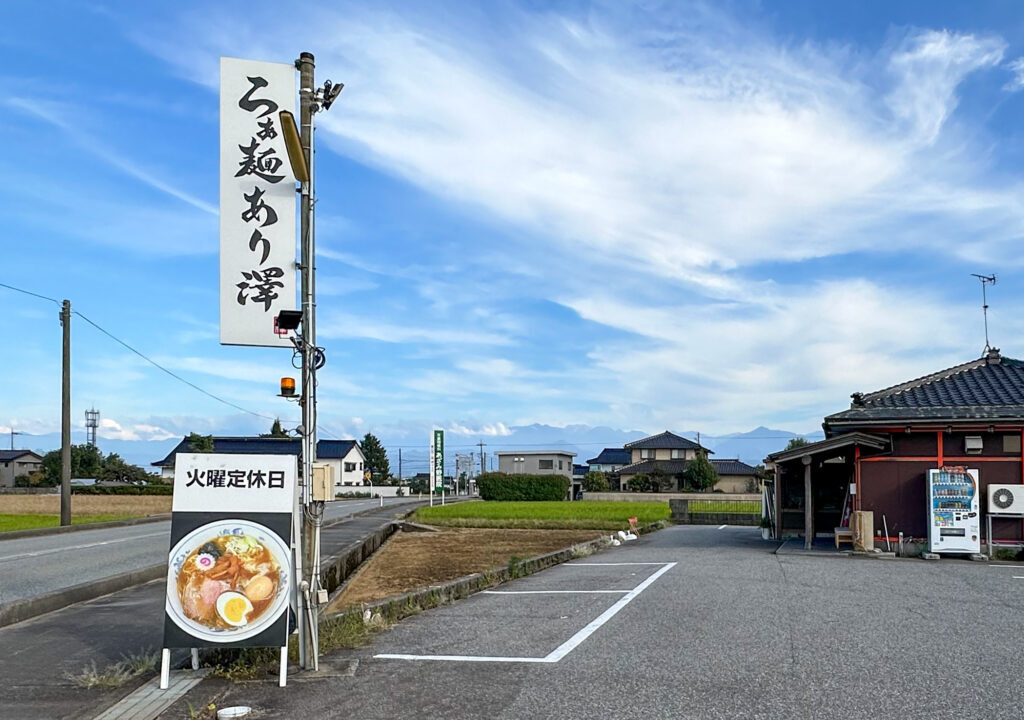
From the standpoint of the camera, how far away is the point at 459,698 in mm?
5508

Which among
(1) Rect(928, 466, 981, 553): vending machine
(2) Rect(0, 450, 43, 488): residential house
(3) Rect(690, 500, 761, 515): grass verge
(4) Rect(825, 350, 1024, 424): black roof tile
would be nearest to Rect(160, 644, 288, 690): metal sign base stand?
(1) Rect(928, 466, 981, 553): vending machine

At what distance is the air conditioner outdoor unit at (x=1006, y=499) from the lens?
1519 centimetres

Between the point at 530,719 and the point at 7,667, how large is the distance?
169 inches

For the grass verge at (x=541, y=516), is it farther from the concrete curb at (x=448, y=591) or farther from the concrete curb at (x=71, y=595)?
the concrete curb at (x=71, y=595)

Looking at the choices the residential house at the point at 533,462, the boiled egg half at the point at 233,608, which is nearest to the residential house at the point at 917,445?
the boiled egg half at the point at 233,608

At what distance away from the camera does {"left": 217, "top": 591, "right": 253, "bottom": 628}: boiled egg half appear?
5.86 metres

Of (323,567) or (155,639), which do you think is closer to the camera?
(155,639)

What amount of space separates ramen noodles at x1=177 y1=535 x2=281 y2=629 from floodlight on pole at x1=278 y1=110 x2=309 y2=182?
9.01 ft

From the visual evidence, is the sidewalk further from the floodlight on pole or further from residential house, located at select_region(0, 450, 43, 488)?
residential house, located at select_region(0, 450, 43, 488)

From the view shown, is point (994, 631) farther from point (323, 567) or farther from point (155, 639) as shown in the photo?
point (323, 567)

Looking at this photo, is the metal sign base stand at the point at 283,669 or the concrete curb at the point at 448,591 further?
the concrete curb at the point at 448,591

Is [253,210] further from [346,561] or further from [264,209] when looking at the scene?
[346,561]

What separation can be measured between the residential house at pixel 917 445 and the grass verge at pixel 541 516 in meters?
10.1

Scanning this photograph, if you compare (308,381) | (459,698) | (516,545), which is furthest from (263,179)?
(516,545)
